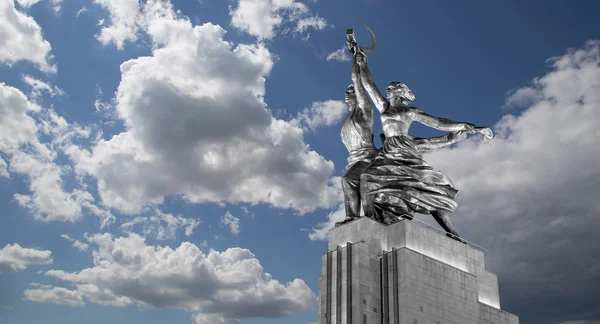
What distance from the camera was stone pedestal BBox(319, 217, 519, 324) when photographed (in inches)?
942

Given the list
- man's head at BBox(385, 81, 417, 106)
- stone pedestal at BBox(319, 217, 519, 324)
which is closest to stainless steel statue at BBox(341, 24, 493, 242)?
man's head at BBox(385, 81, 417, 106)

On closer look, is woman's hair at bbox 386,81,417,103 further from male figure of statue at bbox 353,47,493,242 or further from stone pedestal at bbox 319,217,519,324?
stone pedestal at bbox 319,217,519,324

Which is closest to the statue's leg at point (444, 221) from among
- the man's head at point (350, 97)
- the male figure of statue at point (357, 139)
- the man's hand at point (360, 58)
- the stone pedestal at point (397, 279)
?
the stone pedestal at point (397, 279)

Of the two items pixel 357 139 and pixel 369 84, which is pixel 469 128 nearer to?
pixel 369 84

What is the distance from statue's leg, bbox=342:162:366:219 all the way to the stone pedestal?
47.4 inches

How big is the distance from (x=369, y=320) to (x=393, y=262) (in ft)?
7.94

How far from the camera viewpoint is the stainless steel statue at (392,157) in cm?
2692

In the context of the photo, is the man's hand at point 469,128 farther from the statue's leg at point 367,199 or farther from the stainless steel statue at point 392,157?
the statue's leg at point 367,199

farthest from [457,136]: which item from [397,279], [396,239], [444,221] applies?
[397,279]

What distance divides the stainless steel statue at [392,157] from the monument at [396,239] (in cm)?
4

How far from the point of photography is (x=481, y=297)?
27312mm

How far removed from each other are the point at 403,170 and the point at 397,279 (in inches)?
202

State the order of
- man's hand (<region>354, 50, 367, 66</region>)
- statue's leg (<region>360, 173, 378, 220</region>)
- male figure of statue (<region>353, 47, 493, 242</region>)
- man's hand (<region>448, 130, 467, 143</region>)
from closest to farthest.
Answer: statue's leg (<region>360, 173, 378, 220</region>), male figure of statue (<region>353, 47, 493, 242</region>), man's hand (<region>448, 130, 467, 143</region>), man's hand (<region>354, 50, 367, 66</region>)

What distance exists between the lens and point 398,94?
94.7ft
